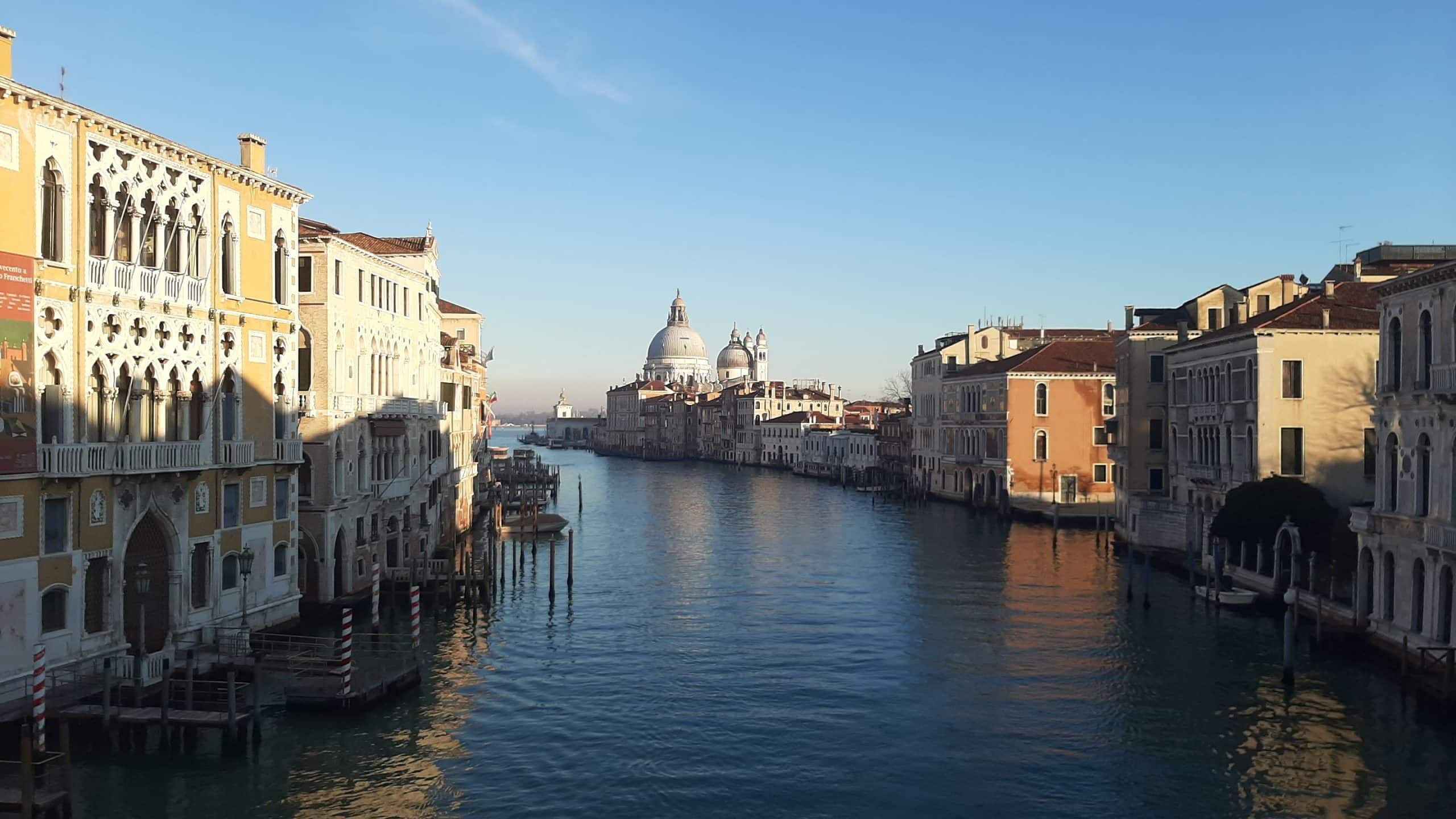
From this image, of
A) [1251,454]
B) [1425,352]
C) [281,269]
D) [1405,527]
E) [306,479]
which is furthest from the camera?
[1251,454]

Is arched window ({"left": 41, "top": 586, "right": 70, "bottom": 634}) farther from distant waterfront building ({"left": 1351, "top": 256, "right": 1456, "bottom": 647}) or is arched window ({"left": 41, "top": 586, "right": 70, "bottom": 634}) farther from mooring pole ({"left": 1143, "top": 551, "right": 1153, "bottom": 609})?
mooring pole ({"left": 1143, "top": 551, "right": 1153, "bottom": 609})

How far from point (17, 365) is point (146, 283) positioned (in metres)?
3.19

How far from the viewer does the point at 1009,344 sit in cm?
7031

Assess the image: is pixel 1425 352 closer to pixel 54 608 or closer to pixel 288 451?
pixel 288 451

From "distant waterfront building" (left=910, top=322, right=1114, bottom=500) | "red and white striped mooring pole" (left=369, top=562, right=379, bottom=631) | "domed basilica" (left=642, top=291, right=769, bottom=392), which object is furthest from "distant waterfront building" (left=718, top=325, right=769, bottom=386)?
"red and white striped mooring pole" (left=369, top=562, right=379, bottom=631)

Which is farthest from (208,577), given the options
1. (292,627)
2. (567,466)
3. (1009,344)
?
(567,466)

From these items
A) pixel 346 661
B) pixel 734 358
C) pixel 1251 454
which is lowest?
pixel 346 661

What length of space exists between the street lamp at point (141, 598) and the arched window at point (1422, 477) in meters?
21.3

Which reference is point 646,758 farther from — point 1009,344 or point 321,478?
point 1009,344

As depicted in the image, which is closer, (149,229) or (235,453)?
(149,229)

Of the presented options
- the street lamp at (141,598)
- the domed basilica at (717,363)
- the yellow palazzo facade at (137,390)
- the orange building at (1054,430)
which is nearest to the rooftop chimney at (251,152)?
the yellow palazzo facade at (137,390)

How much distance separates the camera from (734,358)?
Answer: 187 m

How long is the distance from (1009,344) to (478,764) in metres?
58.0

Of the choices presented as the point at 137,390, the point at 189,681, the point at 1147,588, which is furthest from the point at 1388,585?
the point at 137,390
